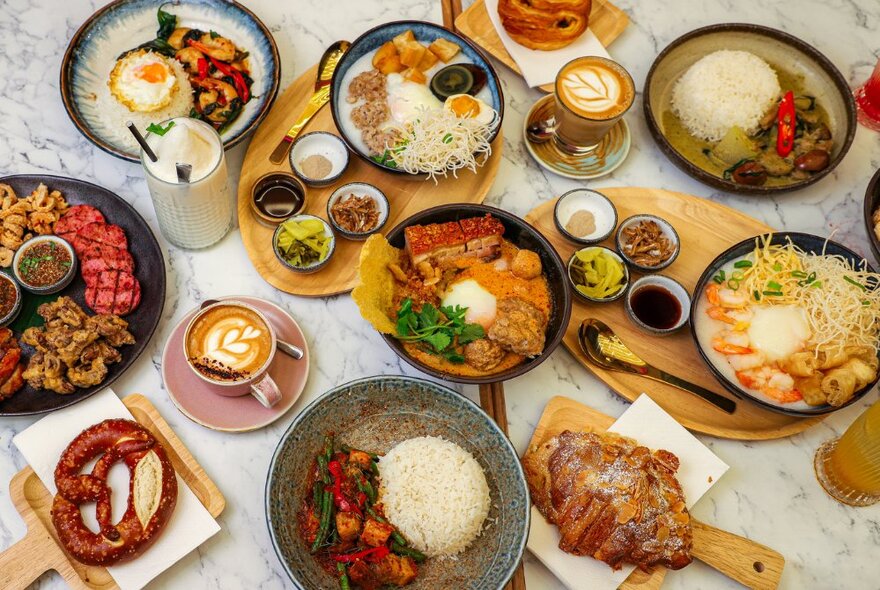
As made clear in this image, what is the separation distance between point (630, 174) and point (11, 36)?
311cm

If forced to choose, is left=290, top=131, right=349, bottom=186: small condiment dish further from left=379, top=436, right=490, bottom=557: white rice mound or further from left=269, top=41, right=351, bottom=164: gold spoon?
left=379, top=436, right=490, bottom=557: white rice mound

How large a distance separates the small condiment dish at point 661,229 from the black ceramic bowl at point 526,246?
371mm

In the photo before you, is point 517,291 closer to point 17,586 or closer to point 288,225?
point 288,225

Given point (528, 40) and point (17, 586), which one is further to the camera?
point (528, 40)

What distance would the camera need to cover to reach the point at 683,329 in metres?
3.18

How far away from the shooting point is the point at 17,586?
8.32 feet

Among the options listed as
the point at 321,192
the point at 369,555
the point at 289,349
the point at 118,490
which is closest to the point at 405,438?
the point at 369,555

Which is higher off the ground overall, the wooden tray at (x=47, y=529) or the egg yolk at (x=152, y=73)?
the egg yolk at (x=152, y=73)

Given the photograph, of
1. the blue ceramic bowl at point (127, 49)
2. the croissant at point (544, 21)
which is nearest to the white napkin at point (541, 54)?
the croissant at point (544, 21)

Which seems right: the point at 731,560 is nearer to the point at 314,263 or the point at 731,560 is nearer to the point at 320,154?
the point at 314,263

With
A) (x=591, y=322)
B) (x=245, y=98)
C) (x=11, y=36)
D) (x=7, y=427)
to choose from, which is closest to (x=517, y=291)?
(x=591, y=322)

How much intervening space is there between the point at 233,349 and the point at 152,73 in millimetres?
1393

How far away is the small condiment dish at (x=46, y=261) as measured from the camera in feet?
9.52

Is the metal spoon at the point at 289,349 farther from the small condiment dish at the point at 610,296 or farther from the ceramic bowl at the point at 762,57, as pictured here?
the ceramic bowl at the point at 762,57
